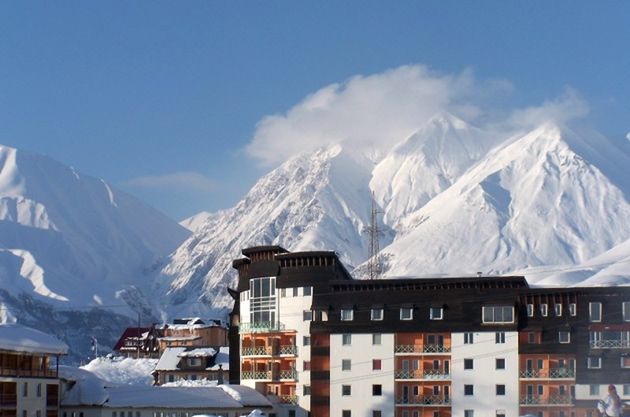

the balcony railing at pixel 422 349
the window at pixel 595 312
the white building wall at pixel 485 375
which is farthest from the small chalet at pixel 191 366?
the window at pixel 595 312

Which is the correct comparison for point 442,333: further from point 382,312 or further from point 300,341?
point 300,341

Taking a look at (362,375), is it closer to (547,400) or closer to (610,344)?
(547,400)

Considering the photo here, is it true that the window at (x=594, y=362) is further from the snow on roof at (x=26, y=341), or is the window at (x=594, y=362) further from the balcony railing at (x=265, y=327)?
the snow on roof at (x=26, y=341)

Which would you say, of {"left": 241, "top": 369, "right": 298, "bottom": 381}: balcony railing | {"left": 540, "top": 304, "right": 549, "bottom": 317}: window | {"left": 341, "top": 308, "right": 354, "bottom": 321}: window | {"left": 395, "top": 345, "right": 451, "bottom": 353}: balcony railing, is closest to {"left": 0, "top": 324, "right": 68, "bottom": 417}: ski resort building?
{"left": 241, "top": 369, "right": 298, "bottom": 381}: balcony railing

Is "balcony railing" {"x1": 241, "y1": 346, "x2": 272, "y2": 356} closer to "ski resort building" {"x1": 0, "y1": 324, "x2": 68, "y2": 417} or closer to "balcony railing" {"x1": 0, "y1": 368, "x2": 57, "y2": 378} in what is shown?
"ski resort building" {"x1": 0, "y1": 324, "x2": 68, "y2": 417}

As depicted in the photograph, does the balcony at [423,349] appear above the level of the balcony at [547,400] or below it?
above

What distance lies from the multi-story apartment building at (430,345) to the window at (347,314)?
129 millimetres

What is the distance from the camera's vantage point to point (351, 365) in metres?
128

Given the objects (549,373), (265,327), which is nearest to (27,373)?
(265,327)

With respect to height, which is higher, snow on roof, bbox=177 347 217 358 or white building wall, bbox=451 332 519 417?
snow on roof, bbox=177 347 217 358

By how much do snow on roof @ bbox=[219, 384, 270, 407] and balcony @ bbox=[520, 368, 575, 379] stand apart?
23.8m

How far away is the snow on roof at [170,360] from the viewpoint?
18602 cm

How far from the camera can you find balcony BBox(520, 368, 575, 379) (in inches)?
4766

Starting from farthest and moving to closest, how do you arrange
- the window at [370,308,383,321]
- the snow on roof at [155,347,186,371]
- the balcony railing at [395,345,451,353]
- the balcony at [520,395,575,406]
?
the snow on roof at [155,347,186,371] → the window at [370,308,383,321] → the balcony railing at [395,345,451,353] → the balcony at [520,395,575,406]
